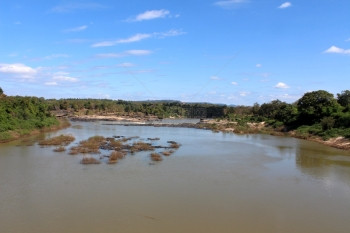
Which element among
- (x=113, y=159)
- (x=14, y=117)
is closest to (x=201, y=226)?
(x=113, y=159)

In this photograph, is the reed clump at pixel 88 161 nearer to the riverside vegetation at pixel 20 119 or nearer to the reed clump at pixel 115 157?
the reed clump at pixel 115 157

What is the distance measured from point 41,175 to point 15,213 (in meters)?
5.96

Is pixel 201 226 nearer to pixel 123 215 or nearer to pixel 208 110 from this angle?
pixel 123 215

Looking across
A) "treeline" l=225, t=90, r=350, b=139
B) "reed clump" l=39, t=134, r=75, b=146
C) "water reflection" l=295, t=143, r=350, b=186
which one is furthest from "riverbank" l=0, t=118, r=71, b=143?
"treeline" l=225, t=90, r=350, b=139

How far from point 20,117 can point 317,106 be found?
129ft

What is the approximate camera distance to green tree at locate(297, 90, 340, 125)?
135 ft

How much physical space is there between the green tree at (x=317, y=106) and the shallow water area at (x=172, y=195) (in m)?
19.7

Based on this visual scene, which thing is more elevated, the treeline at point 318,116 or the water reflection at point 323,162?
the treeline at point 318,116

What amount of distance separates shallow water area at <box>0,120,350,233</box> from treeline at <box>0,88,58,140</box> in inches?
427

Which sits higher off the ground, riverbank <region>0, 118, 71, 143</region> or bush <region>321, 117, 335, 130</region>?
bush <region>321, 117, 335, 130</region>

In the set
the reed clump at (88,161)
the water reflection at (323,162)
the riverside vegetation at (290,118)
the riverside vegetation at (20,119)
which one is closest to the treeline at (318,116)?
the riverside vegetation at (290,118)

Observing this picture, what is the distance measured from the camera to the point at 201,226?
10680 mm

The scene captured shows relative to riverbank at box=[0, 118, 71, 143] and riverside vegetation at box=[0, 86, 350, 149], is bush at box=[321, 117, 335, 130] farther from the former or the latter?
riverbank at box=[0, 118, 71, 143]

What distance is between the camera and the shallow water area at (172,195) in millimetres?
10852
